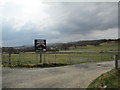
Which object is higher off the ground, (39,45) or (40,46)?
(39,45)

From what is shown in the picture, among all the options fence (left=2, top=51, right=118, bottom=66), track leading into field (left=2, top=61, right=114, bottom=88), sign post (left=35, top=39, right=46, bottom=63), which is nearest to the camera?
track leading into field (left=2, top=61, right=114, bottom=88)

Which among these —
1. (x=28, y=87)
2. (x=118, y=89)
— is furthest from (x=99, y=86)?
(x=28, y=87)

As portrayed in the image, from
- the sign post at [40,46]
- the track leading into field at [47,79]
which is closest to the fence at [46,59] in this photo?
the sign post at [40,46]

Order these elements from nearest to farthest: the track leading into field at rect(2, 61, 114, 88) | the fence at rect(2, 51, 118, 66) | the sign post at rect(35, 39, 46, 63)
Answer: the track leading into field at rect(2, 61, 114, 88) < the fence at rect(2, 51, 118, 66) < the sign post at rect(35, 39, 46, 63)

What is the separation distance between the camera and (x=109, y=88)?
6.14m

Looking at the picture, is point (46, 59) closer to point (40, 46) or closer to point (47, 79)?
point (40, 46)

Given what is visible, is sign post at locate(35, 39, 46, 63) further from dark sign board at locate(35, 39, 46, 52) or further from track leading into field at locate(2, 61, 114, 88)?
track leading into field at locate(2, 61, 114, 88)

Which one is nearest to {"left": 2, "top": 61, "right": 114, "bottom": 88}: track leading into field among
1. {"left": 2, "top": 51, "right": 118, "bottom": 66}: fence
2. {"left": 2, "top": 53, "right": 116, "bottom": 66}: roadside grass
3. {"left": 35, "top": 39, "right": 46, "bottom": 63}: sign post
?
{"left": 2, "top": 53, "right": 116, "bottom": 66}: roadside grass

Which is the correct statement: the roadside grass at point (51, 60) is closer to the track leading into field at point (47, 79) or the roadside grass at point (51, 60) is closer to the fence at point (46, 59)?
the fence at point (46, 59)

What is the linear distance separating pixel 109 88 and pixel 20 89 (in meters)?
4.32

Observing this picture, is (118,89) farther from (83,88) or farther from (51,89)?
(51,89)

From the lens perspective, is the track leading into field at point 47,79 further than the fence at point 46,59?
No

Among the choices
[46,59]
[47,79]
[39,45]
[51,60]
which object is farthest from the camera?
[46,59]

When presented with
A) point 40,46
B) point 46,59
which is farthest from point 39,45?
point 46,59
